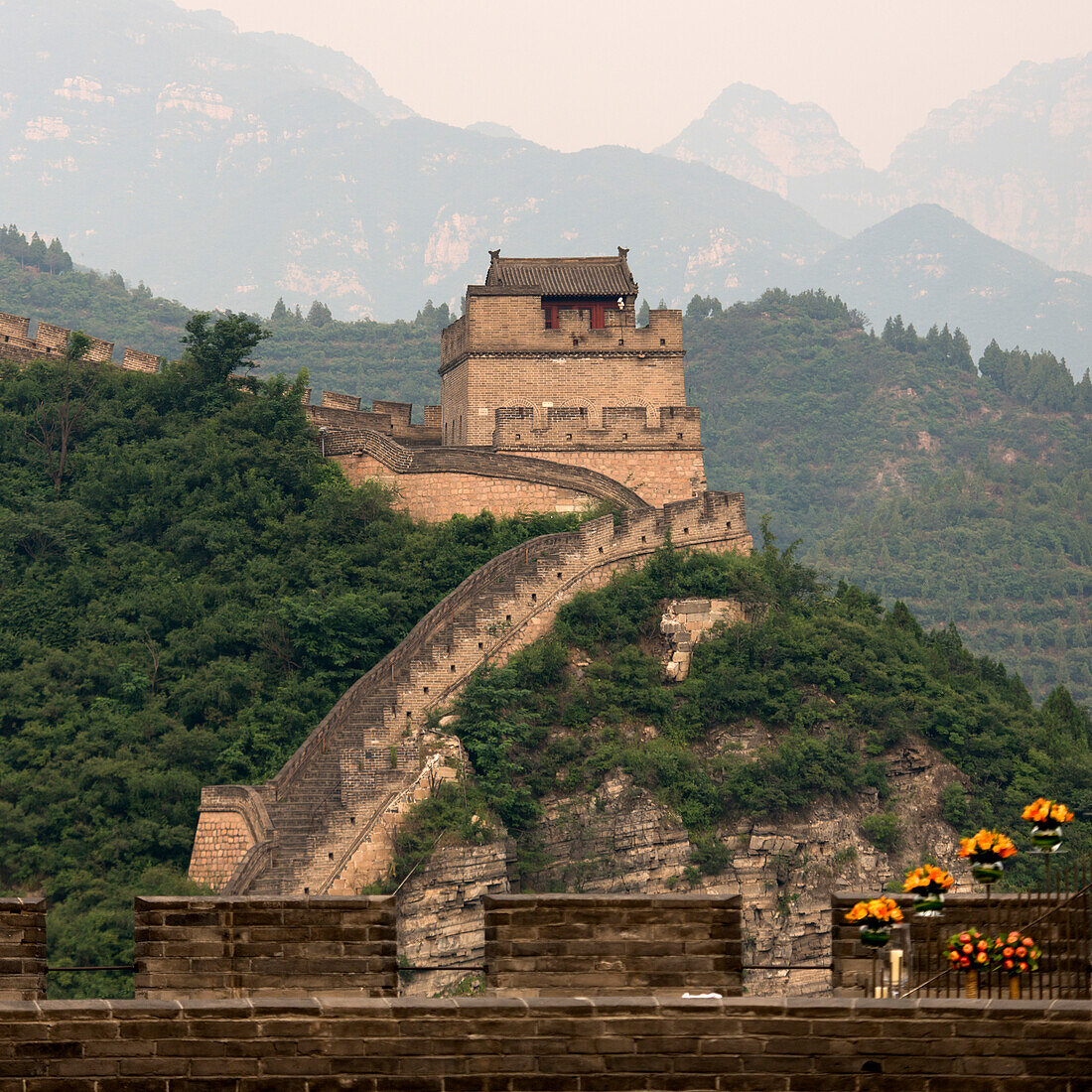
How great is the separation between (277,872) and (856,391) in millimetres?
138878

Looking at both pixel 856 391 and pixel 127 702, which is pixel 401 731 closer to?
pixel 127 702

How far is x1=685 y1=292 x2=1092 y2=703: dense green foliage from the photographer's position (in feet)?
396

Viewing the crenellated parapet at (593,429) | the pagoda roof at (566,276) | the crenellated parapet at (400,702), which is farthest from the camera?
the pagoda roof at (566,276)

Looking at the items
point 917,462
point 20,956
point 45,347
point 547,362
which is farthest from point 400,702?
point 917,462

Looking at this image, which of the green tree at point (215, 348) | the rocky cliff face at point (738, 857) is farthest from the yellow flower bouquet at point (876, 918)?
the green tree at point (215, 348)

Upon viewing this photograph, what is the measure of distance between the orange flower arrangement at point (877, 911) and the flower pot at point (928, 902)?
0.12m

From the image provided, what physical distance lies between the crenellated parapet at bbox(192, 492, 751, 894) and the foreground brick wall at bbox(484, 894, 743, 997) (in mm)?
23246

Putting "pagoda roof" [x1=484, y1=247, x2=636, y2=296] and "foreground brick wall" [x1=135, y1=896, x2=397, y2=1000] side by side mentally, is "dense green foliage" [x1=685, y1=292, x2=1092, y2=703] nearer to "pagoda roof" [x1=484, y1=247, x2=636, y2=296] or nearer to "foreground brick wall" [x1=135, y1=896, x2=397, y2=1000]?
"pagoda roof" [x1=484, y1=247, x2=636, y2=296]

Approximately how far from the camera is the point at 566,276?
46375 millimetres

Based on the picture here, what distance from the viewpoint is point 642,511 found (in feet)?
130

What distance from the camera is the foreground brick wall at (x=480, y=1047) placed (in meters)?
8.07

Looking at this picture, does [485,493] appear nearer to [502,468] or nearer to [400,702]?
[502,468]

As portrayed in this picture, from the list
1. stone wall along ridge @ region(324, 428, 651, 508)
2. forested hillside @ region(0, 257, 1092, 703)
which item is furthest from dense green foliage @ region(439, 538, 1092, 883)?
forested hillside @ region(0, 257, 1092, 703)

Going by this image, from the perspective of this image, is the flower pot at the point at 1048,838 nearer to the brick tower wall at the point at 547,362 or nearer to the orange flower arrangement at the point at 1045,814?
the orange flower arrangement at the point at 1045,814
